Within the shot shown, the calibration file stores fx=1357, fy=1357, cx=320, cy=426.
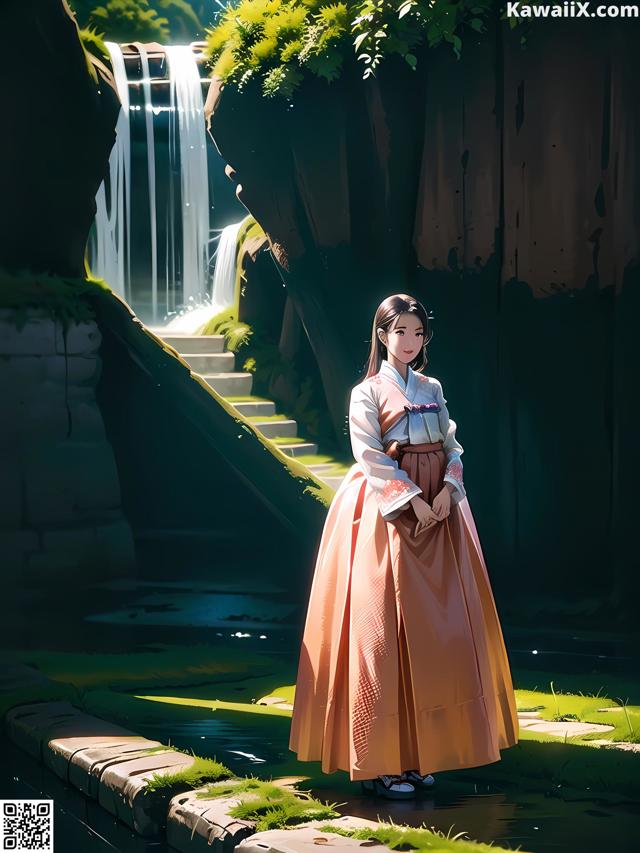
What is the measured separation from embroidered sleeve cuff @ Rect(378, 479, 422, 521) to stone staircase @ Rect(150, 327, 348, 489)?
5.48m

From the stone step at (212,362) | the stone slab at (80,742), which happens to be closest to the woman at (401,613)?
the stone slab at (80,742)

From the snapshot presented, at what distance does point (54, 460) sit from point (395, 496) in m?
5.12

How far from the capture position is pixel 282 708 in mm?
6367

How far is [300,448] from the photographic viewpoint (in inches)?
437

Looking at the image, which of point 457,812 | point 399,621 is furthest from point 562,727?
point 399,621

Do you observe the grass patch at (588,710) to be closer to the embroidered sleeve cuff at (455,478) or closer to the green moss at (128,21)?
the embroidered sleeve cuff at (455,478)

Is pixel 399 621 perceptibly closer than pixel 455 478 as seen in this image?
Yes

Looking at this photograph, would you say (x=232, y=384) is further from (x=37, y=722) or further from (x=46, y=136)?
(x=37, y=722)

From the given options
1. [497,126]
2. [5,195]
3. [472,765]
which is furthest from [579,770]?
[5,195]

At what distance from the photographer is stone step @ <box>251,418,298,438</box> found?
1139 centimetres

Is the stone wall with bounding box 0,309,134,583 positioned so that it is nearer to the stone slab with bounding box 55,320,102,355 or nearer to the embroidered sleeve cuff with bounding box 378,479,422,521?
the stone slab with bounding box 55,320,102,355

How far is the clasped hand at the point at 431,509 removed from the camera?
15.0ft

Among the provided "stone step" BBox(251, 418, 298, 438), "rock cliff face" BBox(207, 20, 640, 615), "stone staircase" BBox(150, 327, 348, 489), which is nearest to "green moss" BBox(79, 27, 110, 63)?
"stone staircase" BBox(150, 327, 348, 489)

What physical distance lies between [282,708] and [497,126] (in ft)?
12.9
